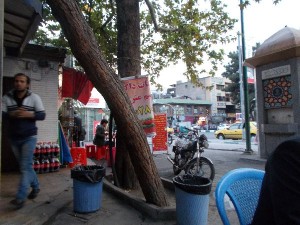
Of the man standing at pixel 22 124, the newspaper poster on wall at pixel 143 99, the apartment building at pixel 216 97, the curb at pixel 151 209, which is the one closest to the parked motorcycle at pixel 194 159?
the newspaper poster on wall at pixel 143 99

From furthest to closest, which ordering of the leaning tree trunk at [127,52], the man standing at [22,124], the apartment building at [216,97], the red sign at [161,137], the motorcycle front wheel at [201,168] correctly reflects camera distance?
the apartment building at [216,97]
the red sign at [161,137]
the motorcycle front wheel at [201,168]
the leaning tree trunk at [127,52]
the man standing at [22,124]

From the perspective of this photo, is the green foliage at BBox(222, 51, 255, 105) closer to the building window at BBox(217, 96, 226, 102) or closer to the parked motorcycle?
the building window at BBox(217, 96, 226, 102)

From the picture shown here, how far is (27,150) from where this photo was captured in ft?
14.1

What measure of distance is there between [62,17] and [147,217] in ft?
10.2

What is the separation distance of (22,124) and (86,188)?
135cm

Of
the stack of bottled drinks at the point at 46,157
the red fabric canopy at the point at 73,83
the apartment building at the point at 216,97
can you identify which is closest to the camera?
the stack of bottled drinks at the point at 46,157

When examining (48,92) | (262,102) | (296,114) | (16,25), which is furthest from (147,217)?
(262,102)

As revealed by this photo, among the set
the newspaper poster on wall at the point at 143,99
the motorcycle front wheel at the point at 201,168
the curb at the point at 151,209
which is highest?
the newspaper poster on wall at the point at 143,99

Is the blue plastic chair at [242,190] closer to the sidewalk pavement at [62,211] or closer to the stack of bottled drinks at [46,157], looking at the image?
the sidewalk pavement at [62,211]

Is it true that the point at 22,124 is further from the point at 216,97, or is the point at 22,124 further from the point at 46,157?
the point at 216,97

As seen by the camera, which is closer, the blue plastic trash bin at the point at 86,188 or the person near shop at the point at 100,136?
the blue plastic trash bin at the point at 86,188

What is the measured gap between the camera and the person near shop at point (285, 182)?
1.13m

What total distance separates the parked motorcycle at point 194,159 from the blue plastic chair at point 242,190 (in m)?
4.90

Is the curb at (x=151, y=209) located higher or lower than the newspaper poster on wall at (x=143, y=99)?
lower
